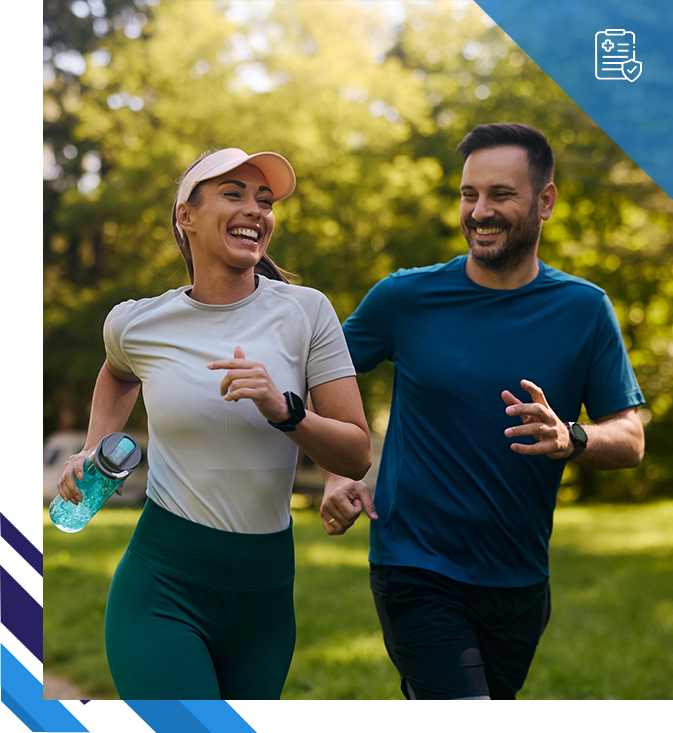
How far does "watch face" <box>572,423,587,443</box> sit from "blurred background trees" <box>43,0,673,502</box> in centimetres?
480

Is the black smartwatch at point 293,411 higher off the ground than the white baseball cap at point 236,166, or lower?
lower

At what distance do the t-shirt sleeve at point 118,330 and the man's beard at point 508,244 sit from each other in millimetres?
1068

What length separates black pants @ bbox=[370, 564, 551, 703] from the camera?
8.11 ft

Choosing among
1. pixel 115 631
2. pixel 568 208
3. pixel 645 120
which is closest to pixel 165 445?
pixel 115 631

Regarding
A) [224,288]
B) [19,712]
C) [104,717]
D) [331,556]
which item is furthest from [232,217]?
[331,556]

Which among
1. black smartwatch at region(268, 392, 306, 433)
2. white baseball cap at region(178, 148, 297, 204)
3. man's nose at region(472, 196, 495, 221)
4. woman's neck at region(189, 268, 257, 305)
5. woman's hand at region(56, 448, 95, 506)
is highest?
white baseball cap at region(178, 148, 297, 204)

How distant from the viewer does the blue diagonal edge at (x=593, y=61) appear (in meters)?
3.37

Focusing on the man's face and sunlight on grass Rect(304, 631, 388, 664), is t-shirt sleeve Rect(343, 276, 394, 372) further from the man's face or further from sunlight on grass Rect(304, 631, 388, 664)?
sunlight on grass Rect(304, 631, 388, 664)

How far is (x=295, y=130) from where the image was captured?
962cm

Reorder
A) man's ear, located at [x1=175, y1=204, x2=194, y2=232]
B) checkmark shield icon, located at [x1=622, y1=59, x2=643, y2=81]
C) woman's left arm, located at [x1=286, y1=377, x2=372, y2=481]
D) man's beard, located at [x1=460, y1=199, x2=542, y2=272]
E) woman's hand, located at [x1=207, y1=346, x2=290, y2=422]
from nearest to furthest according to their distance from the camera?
woman's hand, located at [x1=207, y1=346, x2=290, y2=422]
woman's left arm, located at [x1=286, y1=377, x2=372, y2=481]
man's ear, located at [x1=175, y1=204, x2=194, y2=232]
man's beard, located at [x1=460, y1=199, x2=542, y2=272]
checkmark shield icon, located at [x1=622, y1=59, x2=643, y2=81]

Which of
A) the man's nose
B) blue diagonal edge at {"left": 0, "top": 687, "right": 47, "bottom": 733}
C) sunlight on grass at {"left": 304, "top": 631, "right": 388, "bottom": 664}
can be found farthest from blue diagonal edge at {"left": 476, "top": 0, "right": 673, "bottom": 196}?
sunlight on grass at {"left": 304, "top": 631, "right": 388, "bottom": 664}

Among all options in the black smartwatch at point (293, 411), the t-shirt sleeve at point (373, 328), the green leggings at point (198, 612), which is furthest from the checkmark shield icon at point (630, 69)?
the green leggings at point (198, 612)

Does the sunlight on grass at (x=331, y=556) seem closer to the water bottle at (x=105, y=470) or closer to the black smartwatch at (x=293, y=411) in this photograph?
the water bottle at (x=105, y=470)

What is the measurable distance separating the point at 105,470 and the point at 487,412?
115 cm
